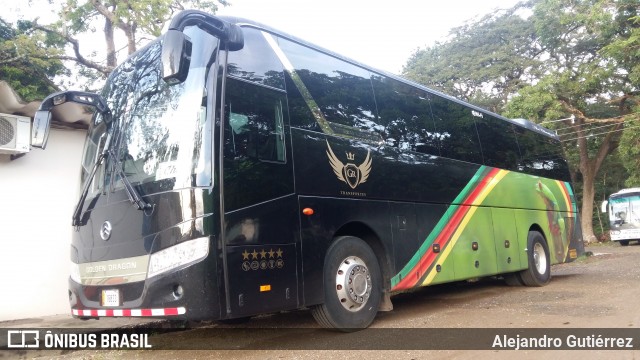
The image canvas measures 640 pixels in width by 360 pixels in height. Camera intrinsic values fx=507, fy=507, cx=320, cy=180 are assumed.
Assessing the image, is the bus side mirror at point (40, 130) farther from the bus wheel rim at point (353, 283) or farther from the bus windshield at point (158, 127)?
the bus wheel rim at point (353, 283)

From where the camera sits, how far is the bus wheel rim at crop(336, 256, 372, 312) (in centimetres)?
555

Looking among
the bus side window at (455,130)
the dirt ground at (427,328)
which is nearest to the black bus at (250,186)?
the dirt ground at (427,328)

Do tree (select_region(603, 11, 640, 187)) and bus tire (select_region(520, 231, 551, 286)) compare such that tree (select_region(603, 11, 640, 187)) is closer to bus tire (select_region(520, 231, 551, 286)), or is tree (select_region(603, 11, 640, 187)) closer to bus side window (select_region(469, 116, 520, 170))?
bus side window (select_region(469, 116, 520, 170))

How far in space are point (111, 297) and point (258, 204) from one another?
5.17ft

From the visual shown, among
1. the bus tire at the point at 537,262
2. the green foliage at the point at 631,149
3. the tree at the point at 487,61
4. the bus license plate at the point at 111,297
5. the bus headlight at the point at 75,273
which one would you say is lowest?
the bus tire at the point at 537,262

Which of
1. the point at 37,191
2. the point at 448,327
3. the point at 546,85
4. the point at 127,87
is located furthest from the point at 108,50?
the point at 546,85

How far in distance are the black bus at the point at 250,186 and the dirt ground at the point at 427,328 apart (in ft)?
1.46

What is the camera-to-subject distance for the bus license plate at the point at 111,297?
4.57 metres

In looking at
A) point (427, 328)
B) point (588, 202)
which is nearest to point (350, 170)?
point (427, 328)

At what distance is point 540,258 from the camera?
33.7ft

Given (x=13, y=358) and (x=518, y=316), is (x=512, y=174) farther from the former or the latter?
(x=13, y=358)

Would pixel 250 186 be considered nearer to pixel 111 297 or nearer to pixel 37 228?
pixel 111 297

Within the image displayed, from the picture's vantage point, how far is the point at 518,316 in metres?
6.62

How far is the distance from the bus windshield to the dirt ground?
1.86 metres
